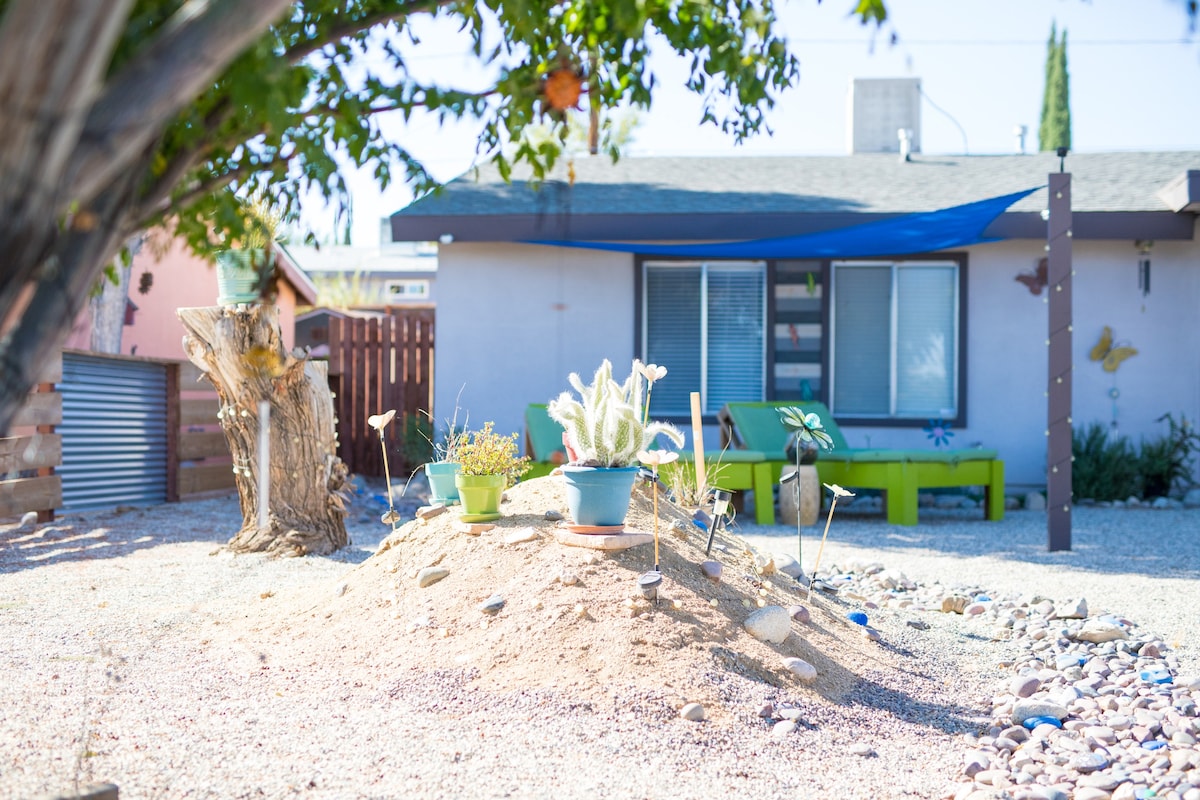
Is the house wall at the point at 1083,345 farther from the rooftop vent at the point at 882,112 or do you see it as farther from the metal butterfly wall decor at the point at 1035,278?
the rooftop vent at the point at 882,112

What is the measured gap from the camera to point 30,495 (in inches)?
283

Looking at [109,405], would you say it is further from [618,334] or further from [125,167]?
[125,167]

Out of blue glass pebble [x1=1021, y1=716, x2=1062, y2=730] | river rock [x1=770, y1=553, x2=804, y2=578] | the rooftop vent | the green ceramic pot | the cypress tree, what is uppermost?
the cypress tree

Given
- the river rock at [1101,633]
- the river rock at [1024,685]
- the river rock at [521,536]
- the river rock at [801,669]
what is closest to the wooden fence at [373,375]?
the river rock at [521,536]

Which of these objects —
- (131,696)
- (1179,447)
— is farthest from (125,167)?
(1179,447)

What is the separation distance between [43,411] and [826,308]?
6.57m

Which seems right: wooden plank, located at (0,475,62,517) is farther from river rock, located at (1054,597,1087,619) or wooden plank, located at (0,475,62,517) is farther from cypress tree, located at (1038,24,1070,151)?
cypress tree, located at (1038,24,1070,151)

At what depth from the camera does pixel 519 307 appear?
10148mm

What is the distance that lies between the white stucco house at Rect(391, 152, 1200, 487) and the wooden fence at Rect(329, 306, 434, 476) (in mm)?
1607

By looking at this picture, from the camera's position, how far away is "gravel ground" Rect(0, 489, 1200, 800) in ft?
8.68

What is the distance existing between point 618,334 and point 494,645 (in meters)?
6.68

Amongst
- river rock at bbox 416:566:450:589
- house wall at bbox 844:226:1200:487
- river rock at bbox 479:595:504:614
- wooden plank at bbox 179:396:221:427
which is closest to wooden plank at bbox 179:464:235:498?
wooden plank at bbox 179:396:221:427

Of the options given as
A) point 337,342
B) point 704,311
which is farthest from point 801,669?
point 337,342

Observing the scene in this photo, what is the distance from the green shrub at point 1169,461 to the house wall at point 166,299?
29.8ft
